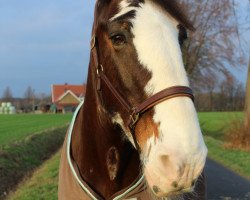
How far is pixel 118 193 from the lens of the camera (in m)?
3.13

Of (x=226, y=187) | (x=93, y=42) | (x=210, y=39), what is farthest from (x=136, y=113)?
(x=210, y=39)

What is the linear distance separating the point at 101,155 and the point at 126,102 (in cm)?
66

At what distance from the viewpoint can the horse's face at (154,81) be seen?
2.23 metres

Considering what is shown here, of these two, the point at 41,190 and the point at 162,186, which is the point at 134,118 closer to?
the point at 162,186

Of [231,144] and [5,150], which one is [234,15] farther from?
[5,150]

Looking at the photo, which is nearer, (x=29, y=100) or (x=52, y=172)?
(x=52, y=172)

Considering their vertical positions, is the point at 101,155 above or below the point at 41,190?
above

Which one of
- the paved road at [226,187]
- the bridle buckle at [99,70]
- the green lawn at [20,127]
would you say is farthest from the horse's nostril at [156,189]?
the green lawn at [20,127]

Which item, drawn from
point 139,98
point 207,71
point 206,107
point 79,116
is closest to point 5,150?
point 79,116

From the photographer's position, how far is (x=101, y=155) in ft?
10.3

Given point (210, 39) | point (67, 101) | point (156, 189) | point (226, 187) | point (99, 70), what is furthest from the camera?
point (67, 101)

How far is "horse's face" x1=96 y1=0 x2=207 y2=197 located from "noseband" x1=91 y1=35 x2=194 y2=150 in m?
0.03

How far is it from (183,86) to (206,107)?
76.8 meters

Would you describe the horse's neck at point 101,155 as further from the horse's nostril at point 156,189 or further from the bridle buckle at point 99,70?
the horse's nostril at point 156,189
